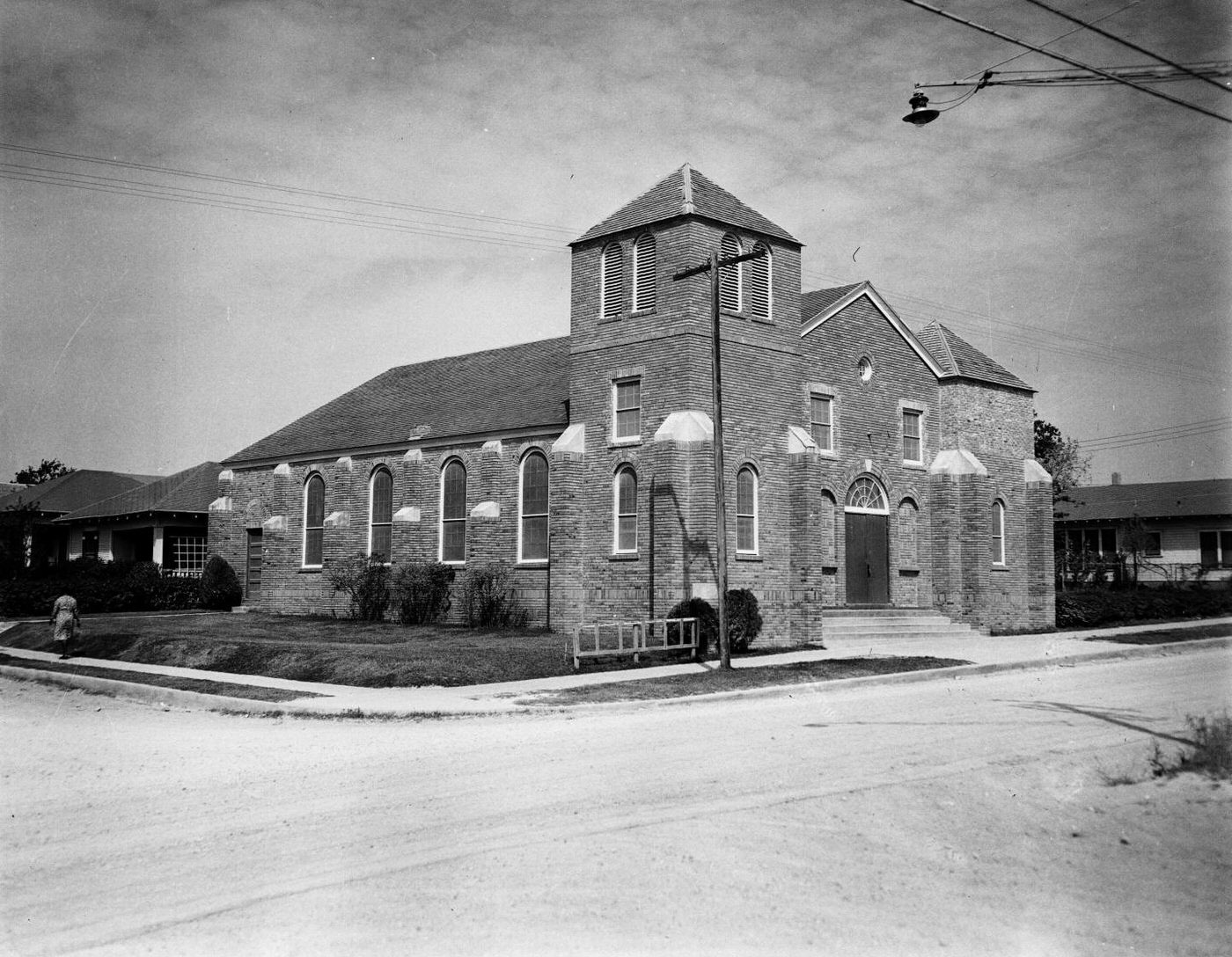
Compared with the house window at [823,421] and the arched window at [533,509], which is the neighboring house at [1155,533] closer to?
the house window at [823,421]

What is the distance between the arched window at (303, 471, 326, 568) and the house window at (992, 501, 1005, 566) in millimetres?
20404

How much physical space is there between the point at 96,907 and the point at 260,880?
0.90m

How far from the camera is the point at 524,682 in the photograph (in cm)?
1820

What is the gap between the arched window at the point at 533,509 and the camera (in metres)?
28.9

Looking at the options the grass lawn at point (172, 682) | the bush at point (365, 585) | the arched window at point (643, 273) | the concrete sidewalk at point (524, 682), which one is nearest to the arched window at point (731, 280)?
the arched window at point (643, 273)

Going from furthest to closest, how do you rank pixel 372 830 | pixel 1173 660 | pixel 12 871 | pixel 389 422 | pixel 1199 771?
pixel 389 422, pixel 1173 660, pixel 1199 771, pixel 372 830, pixel 12 871

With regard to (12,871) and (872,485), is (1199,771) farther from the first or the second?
(872,485)

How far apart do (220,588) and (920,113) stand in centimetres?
3163

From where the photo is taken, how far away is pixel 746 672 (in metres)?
19.3

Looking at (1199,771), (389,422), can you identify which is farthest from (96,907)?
(389,422)

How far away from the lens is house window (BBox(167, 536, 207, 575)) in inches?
1683

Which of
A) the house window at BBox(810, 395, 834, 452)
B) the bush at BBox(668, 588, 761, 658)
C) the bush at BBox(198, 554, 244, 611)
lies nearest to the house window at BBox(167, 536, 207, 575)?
the bush at BBox(198, 554, 244, 611)

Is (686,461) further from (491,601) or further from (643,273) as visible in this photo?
(491,601)

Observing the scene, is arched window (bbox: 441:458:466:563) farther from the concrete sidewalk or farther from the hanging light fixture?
the hanging light fixture
